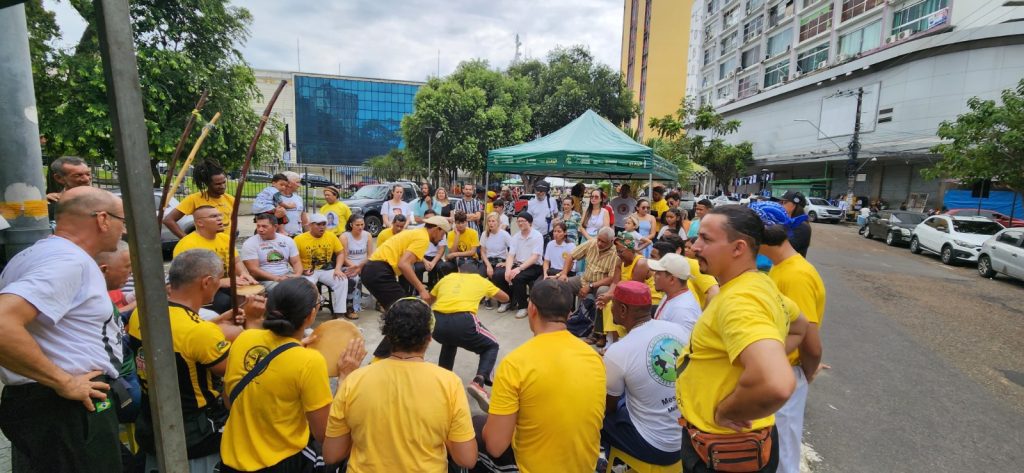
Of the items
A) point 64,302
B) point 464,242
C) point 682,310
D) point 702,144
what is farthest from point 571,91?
point 64,302

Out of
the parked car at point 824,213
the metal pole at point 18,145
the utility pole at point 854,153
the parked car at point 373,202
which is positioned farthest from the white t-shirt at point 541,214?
the utility pole at point 854,153

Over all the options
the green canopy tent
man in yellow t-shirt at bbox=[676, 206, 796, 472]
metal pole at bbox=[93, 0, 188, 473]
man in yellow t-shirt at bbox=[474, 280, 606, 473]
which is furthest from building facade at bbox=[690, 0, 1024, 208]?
metal pole at bbox=[93, 0, 188, 473]

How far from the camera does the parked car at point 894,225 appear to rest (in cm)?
1630

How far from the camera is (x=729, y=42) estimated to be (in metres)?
47.2

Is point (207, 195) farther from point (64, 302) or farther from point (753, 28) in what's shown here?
point (753, 28)

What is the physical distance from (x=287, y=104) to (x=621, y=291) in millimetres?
68764

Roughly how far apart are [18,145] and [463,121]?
75.6 ft

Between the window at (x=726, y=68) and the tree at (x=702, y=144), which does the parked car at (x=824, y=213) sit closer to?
the tree at (x=702, y=144)

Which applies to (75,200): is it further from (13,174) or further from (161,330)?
(13,174)

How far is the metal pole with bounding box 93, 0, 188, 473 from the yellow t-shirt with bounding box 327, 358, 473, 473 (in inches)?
24.5

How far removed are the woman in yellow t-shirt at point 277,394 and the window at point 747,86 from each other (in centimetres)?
4836

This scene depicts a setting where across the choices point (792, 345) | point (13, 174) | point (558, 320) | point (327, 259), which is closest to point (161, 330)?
point (558, 320)

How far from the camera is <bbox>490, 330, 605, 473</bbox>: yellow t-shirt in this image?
2152mm

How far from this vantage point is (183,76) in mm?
10117
